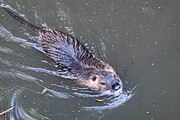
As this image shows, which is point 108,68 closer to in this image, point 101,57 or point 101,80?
point 101,80

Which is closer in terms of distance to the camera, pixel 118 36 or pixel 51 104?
pixel 51 104

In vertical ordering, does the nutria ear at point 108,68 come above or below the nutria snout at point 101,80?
above

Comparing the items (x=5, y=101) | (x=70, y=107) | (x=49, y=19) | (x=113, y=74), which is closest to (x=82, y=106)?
(x=70, y=107)

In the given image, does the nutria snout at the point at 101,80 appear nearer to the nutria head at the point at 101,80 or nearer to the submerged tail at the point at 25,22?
the nutria head at the point at 101,80

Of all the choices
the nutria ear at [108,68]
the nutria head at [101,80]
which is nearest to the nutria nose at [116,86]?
the nutria head at [101,80]

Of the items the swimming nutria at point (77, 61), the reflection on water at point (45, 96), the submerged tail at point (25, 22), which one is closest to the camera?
the reflection on water at point (45, 96)

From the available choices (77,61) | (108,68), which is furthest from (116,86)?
(77,61)

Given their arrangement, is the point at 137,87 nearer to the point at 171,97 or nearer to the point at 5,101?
the point at 171,97

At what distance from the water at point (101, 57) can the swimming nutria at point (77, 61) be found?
12 centimetres

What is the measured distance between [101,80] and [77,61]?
39 centimetres

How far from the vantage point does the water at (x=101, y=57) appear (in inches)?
213

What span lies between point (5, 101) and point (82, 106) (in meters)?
0.87

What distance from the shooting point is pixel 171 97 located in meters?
5.55

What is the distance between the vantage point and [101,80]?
547cm
